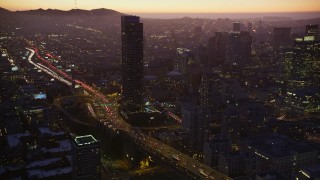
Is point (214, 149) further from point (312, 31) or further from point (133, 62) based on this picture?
point (312, 31)

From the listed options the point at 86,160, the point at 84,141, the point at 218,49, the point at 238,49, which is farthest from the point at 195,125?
the point at 218,49

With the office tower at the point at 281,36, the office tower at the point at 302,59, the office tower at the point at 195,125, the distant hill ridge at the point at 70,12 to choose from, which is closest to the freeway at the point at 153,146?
the office tower at the point at 195,125

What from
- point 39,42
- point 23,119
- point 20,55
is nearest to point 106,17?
point 39,42

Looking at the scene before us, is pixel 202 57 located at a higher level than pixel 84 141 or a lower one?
higher

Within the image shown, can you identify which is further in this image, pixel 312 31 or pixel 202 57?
pixel 202 57

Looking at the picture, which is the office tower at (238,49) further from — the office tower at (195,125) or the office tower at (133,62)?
the office tower at (195,125)

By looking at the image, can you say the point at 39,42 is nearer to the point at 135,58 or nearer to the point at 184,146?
the point at 135,58

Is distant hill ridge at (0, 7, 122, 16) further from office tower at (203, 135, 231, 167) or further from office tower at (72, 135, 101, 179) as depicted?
office tower at (203, 135, 231, 167)
